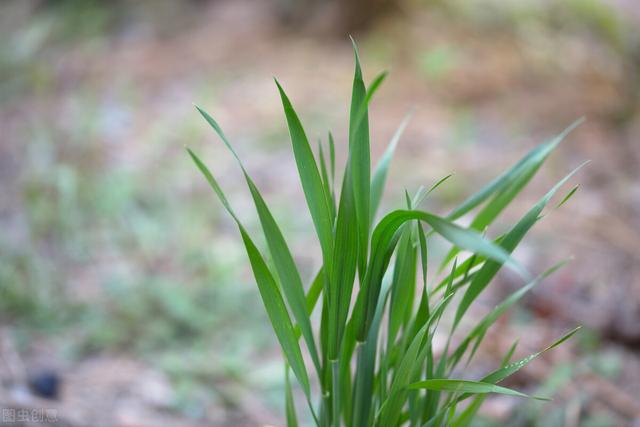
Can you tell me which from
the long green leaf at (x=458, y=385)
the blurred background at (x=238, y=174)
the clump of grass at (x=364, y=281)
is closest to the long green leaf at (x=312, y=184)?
the clump of grass at (x=364, y=281)

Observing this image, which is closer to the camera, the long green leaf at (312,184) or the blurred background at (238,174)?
the long green leaf at (312,184)

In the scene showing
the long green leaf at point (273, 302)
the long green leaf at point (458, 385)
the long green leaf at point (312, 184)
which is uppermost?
the long green leaf at point (312, 184)

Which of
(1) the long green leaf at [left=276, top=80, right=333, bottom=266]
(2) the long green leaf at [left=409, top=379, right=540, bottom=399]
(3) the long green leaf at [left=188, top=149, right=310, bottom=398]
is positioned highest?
(1) the long green leaf at [left=276, top=80, right=333, bottom=266]

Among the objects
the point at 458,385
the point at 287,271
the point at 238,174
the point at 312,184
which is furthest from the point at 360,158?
the point at 238,174

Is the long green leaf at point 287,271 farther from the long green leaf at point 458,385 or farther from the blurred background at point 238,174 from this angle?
the blurred background at point 238,174

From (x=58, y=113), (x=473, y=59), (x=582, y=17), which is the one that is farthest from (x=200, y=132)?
(x=582, y=17)

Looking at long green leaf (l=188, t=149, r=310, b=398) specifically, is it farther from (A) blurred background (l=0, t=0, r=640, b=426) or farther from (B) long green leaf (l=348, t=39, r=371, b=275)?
(A) blurred background (l=0, t=0, r=640, b=426)

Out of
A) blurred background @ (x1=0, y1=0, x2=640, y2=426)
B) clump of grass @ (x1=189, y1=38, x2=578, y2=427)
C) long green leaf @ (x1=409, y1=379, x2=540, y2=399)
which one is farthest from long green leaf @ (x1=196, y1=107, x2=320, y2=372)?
blurred background @ (x1=0, y1=0, x2=640, y2=426)

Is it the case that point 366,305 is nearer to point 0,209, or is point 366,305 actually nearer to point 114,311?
point 114,311

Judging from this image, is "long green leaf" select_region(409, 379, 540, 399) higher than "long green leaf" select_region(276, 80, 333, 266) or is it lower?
lower
